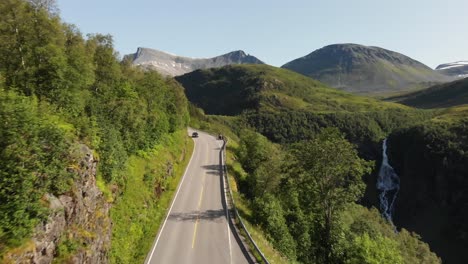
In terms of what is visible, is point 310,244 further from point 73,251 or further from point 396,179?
point 396,179

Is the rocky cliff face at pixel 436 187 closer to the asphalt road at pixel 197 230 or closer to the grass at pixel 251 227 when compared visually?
the grass at pixel 251 227

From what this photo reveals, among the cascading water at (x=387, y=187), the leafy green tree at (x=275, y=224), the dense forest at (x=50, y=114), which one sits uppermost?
the dense forest at (x=50, y=114)

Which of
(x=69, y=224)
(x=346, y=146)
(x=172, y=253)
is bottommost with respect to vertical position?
(x=172, y=253)

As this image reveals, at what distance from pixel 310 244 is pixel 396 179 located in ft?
323

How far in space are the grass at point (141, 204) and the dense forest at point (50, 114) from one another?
1.07 metres

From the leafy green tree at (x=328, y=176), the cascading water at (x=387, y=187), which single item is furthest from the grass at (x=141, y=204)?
the cascading water at (x=387, y=187)

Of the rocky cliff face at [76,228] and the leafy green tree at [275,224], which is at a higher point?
the rocky cliff face at [76,228]

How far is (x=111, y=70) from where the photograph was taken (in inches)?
1367

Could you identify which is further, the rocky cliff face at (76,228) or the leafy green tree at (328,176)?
the leafy green tree at (328,176)

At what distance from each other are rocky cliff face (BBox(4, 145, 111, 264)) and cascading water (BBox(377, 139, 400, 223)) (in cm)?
9785

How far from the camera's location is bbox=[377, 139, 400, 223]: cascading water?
352 ft

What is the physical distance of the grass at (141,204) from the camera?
25.0m

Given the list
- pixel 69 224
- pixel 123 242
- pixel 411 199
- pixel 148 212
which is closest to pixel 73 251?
pixel 69 224

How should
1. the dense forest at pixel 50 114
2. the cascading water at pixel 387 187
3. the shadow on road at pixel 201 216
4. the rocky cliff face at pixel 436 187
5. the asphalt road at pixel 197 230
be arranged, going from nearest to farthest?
the dense forest at pixel 50 114 → the asphalt road at pixel 197 230 → the shadow on road at pixel 201 216 → the rocky cliff face at pixel 436 187 → the cascading water at pixel 387 187
